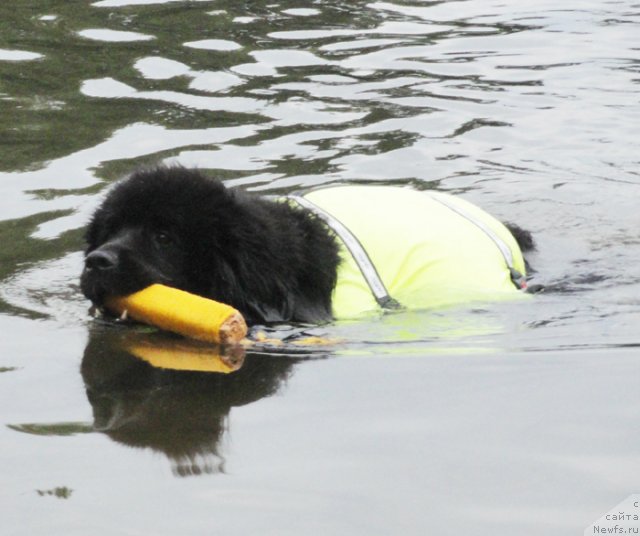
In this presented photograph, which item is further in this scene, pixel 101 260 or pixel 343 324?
pixel 343 324

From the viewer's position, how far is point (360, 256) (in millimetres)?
5801

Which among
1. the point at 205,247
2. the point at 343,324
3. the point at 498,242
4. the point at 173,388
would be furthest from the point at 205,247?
the point at 498,242

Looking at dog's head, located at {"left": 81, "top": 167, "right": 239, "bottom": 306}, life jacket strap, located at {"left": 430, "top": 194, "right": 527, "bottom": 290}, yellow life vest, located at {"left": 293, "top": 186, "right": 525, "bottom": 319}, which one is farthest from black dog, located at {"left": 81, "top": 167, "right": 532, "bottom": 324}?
life jacket strap, located at {"left": 430, "top": 194, "right": 527, "bottom": 290}

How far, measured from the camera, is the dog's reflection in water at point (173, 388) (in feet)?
13.7

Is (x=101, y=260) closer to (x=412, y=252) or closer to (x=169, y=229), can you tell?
A: (x=169, y=229)

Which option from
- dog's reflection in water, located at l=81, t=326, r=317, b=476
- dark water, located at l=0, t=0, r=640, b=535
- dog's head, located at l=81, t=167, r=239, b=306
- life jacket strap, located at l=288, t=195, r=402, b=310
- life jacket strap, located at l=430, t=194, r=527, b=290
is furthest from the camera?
life jacket strap, located at l=430, t=194, r=527, b=290

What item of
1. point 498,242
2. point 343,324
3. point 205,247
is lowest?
point 343,324

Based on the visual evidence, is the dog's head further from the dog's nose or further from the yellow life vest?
the yellow life vest

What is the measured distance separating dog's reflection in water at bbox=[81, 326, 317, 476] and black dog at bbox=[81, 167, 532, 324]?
0.25 metres

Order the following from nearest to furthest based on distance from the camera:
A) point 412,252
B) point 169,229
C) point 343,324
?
point 169,229
point 343,324
point 412,252

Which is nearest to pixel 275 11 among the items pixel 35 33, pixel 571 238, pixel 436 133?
pixel 35 33

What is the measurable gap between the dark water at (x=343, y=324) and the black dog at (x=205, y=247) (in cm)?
26

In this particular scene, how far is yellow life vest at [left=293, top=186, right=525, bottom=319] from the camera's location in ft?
18.8

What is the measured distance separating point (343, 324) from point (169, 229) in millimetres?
798
